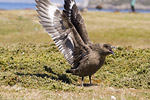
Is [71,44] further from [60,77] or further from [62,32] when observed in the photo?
[60,77]

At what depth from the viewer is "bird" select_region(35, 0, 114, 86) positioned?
10461 millimetres

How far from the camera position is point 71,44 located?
35.1 feet

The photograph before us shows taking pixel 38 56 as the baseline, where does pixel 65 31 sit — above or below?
above

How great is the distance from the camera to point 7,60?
12.8 m

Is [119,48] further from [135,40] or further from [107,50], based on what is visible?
[135,40]

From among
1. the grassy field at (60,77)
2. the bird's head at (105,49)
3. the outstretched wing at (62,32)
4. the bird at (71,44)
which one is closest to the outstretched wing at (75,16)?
the bird at (71,44)

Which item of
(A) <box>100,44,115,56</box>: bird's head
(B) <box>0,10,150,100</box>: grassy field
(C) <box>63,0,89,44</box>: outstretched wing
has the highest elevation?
(C) <box>63,0,89,44</box>: outstretched wing

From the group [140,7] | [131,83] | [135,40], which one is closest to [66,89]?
[131,83]

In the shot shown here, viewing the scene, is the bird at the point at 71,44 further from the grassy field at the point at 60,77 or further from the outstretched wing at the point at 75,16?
the grassy field at the point at 60,77

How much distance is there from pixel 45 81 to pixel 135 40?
14652 mm

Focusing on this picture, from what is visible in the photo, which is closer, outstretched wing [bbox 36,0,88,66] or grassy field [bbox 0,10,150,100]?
grassy field [bbox 0,10,150,100]

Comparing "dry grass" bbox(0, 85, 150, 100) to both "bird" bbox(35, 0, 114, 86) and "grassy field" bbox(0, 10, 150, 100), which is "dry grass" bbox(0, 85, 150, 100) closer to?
"grassy field" bbox(0, 10, 150, 100)

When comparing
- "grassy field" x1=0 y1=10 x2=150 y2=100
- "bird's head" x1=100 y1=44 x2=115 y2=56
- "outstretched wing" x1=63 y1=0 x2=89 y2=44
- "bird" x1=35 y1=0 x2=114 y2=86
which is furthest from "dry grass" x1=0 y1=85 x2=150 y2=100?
"outstretched wing" x1=63 y1=0 x2=89 y2=44

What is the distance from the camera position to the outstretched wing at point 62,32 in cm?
1054
